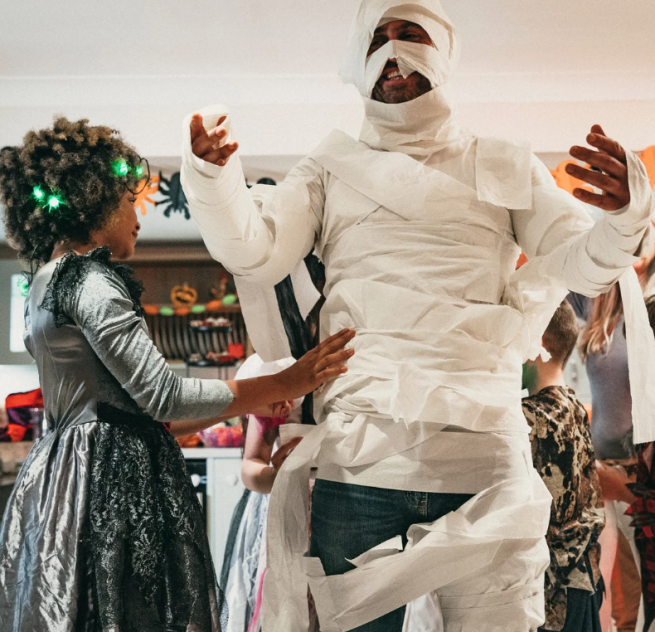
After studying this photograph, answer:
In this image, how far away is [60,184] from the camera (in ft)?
4.93

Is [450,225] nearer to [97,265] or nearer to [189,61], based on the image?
[97,265]

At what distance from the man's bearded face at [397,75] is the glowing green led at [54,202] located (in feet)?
2.05

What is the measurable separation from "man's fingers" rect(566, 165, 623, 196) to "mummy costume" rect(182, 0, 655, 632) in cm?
3

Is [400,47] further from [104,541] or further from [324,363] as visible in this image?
[104,541]

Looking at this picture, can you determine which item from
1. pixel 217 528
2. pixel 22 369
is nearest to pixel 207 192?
pixel 217 528

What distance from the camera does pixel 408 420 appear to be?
3.97 feet

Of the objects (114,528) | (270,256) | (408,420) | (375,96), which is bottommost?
(114,528)

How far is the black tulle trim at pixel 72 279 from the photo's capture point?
4.44 ft

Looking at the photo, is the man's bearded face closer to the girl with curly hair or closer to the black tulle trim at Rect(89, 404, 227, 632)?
the girl with curly hair

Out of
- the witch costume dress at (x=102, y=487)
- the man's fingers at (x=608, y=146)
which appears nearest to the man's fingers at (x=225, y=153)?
the witch costume dress at (x=102, y=487)

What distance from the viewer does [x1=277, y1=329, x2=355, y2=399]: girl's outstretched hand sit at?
132 centimetres

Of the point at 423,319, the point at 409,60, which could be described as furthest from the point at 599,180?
the point at 409,60

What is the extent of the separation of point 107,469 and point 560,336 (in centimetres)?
145

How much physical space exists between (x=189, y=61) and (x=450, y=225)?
6.94ft
